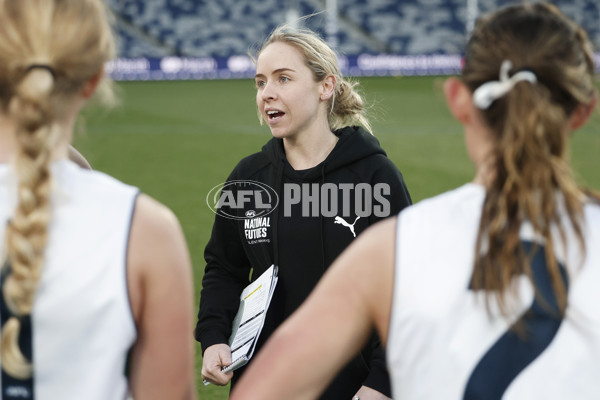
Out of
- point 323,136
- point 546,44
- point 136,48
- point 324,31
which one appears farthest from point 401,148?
point 136,48

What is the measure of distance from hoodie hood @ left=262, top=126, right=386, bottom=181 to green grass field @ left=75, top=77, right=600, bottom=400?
6.03ft

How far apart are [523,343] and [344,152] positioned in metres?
1.77

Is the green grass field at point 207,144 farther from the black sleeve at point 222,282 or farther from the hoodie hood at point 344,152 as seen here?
the hoodie hood at point 344,152

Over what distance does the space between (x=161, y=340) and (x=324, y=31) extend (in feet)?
90.1

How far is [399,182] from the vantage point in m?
3.04

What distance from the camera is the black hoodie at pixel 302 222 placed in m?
2.98

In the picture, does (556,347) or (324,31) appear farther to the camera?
(324,31)

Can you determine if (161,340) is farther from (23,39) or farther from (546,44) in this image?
(546,44)

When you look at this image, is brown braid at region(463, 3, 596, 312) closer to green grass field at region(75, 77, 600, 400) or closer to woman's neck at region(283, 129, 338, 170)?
woman's neck at region(283, 129, 338, 170)

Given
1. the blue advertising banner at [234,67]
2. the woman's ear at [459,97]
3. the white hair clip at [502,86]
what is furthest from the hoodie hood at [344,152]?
the blue advertising banner at [234,67]

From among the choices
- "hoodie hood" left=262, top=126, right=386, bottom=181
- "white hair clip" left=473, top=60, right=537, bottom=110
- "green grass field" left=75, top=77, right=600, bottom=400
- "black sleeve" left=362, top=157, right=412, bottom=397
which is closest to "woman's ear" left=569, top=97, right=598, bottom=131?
"white hair clip" left=473, top=60, right=537, bottom=110

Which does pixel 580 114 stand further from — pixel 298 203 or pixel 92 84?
pixel 298 203

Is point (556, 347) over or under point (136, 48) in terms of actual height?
under

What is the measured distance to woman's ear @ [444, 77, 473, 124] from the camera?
59.2 inches
